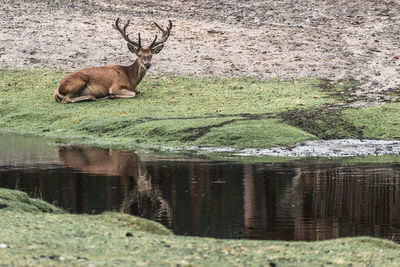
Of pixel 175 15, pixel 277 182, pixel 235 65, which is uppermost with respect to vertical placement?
pixel 175 15

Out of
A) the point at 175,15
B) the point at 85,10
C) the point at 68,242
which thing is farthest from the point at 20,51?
the point at 68,242

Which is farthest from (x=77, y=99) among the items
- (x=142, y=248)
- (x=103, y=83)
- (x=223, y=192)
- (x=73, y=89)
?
(x=142, y=248)

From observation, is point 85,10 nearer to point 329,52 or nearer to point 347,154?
point 329,52

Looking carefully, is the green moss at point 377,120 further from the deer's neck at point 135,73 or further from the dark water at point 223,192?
the deer's neck at point 135,73

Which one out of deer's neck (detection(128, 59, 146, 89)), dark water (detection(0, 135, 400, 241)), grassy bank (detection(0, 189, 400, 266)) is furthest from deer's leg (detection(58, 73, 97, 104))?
grassy bank (detection(0, 189, 400, 266))

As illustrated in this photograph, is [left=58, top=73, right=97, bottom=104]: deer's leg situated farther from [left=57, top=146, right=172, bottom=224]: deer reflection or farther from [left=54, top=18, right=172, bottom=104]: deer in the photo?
[left=57, top=146, right=172, bottom=224]: deer reflection

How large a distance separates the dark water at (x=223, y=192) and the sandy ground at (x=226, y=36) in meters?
9.88

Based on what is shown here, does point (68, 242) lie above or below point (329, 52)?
below

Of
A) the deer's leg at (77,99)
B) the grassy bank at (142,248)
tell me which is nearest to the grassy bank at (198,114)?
the deer's leg at (77,99)

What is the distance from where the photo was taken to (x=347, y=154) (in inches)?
600

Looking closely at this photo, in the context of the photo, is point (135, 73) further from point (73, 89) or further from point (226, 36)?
point (226, 36)

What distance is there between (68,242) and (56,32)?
70.5 ft

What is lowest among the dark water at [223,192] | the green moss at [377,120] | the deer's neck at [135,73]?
the dark water at [223,192]

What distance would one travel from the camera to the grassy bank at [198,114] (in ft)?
55.3
